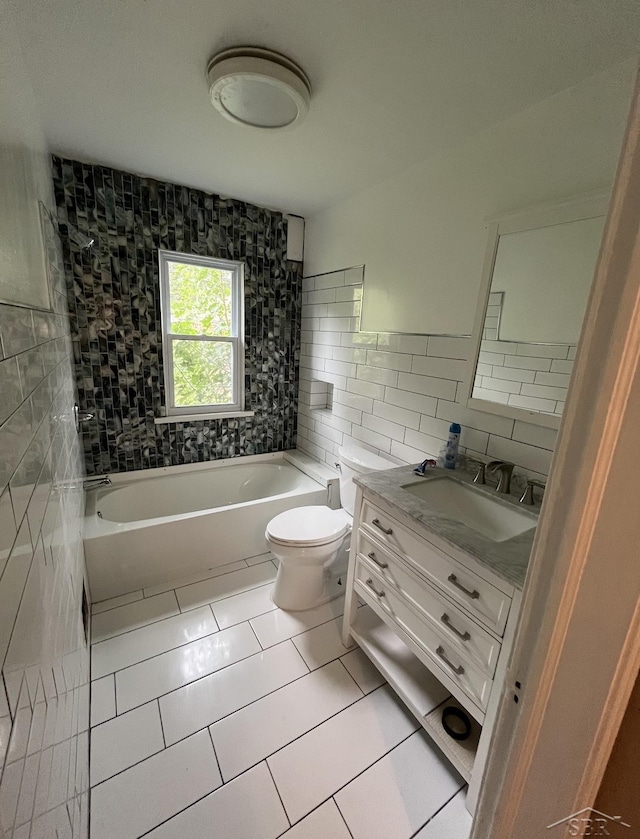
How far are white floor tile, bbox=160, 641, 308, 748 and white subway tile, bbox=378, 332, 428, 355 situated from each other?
5.36 ft

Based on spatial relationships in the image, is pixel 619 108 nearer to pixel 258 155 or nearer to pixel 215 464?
pixel 258 155

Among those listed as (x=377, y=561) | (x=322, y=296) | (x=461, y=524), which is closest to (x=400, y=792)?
(x=377, y=561)

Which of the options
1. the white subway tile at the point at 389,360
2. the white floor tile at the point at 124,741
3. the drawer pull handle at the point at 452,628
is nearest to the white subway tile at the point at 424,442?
the white subway tile at the point at 389,360

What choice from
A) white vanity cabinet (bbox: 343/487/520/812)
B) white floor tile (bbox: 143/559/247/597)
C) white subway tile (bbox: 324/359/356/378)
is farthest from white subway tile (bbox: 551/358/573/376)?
white floor tile (bbox: 143/559/247/597)

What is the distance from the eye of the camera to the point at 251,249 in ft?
8.30

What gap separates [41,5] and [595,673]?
2.01 meters

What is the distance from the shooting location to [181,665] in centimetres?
154

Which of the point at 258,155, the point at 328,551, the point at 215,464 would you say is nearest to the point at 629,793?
the point at 328,551

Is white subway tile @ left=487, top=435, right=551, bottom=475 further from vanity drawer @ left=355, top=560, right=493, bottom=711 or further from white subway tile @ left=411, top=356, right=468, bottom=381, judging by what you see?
vanity drawer @ left=355, top=560, right=493, bottom=711

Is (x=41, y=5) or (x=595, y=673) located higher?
(x=41, y=5)

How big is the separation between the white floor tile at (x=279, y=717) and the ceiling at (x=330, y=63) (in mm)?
2392

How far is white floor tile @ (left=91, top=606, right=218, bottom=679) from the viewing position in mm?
1537

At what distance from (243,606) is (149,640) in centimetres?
47

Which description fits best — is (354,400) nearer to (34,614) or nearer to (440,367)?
(440,367)
